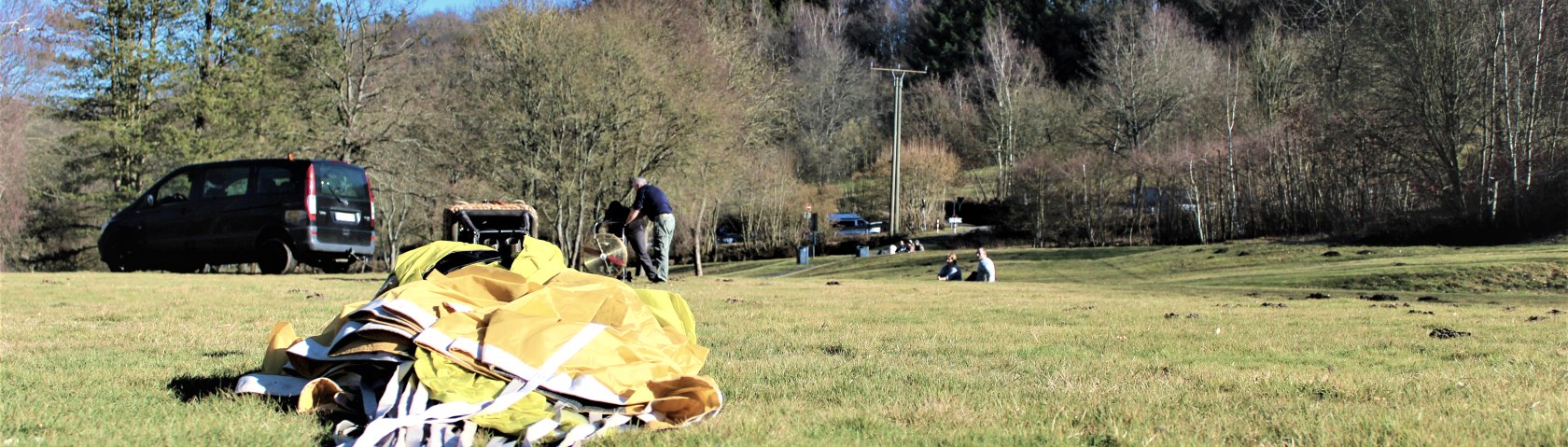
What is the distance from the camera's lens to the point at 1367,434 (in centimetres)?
381

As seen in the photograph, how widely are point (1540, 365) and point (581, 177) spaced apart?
29966 mm

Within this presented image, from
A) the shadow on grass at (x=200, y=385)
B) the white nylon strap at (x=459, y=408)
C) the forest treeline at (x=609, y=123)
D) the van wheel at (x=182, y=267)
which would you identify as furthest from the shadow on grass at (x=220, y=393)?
the forest treeline at (x=609, y=123)

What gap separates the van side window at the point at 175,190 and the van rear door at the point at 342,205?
2.88 metres

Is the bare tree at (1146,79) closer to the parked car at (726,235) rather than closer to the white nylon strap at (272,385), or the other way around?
the parked car at (726,235)

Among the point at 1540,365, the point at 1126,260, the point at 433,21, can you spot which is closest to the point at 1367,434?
the point at 1540,365

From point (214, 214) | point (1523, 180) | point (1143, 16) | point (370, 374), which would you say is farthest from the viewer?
point (1143, 16)

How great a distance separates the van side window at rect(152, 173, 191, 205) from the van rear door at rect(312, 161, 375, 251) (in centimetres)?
288

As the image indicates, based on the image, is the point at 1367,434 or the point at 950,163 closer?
the point at 1367,434

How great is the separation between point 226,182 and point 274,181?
41.6 inches

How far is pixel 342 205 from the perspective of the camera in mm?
18047

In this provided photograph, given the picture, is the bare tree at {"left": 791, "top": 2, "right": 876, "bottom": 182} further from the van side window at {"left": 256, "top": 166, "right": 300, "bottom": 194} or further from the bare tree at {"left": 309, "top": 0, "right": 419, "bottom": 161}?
the van side window at {"left": 256, "top": 166, "right": 300, "bottom": 194}

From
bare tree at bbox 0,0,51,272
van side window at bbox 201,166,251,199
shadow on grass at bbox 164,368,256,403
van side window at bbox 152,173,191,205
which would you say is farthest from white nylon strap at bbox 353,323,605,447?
bare tree at bbox 0,0,51,272

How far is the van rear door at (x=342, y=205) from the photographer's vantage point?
1771 centimetres

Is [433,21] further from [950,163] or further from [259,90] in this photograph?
[950,163]
